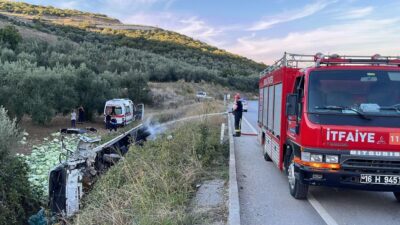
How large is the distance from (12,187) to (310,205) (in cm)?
738

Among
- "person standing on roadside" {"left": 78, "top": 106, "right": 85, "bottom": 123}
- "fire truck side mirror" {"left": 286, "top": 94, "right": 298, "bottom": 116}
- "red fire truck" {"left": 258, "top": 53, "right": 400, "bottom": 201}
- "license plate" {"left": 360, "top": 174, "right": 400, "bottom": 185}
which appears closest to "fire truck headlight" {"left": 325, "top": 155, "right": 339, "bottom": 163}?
"red fire truck" {"left": 258, "top": 53, "right": 400, "bottom": 201}

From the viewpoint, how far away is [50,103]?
29.8 metres

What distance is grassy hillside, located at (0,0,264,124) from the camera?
28438 mm

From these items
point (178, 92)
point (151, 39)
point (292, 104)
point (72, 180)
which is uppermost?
point (151, 39)

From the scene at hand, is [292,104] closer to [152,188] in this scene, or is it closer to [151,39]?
[152,188]

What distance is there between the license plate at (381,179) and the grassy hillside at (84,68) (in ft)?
78.7

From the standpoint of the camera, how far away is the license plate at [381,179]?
21.9ft

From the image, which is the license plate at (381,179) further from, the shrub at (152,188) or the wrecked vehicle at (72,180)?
the wrecked vehicle at (72,180)

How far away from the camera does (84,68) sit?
36.8m

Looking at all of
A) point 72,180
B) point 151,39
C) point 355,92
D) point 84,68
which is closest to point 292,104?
point 355,92

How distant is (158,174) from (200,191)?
3.04 ft

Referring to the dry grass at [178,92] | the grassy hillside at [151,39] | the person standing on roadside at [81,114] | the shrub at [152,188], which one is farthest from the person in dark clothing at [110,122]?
the grassy hillside at [151,39]

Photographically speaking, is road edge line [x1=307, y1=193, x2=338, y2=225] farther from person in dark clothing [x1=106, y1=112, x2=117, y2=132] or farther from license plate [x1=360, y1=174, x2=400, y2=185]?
person in dark clothing [x1=106, y1=112, x2=117, y2=132]

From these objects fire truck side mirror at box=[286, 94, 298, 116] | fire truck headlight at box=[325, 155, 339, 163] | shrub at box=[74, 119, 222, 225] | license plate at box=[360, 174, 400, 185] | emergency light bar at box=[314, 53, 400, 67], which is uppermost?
emergency light bar at box=[314, 53, 400, 67]
